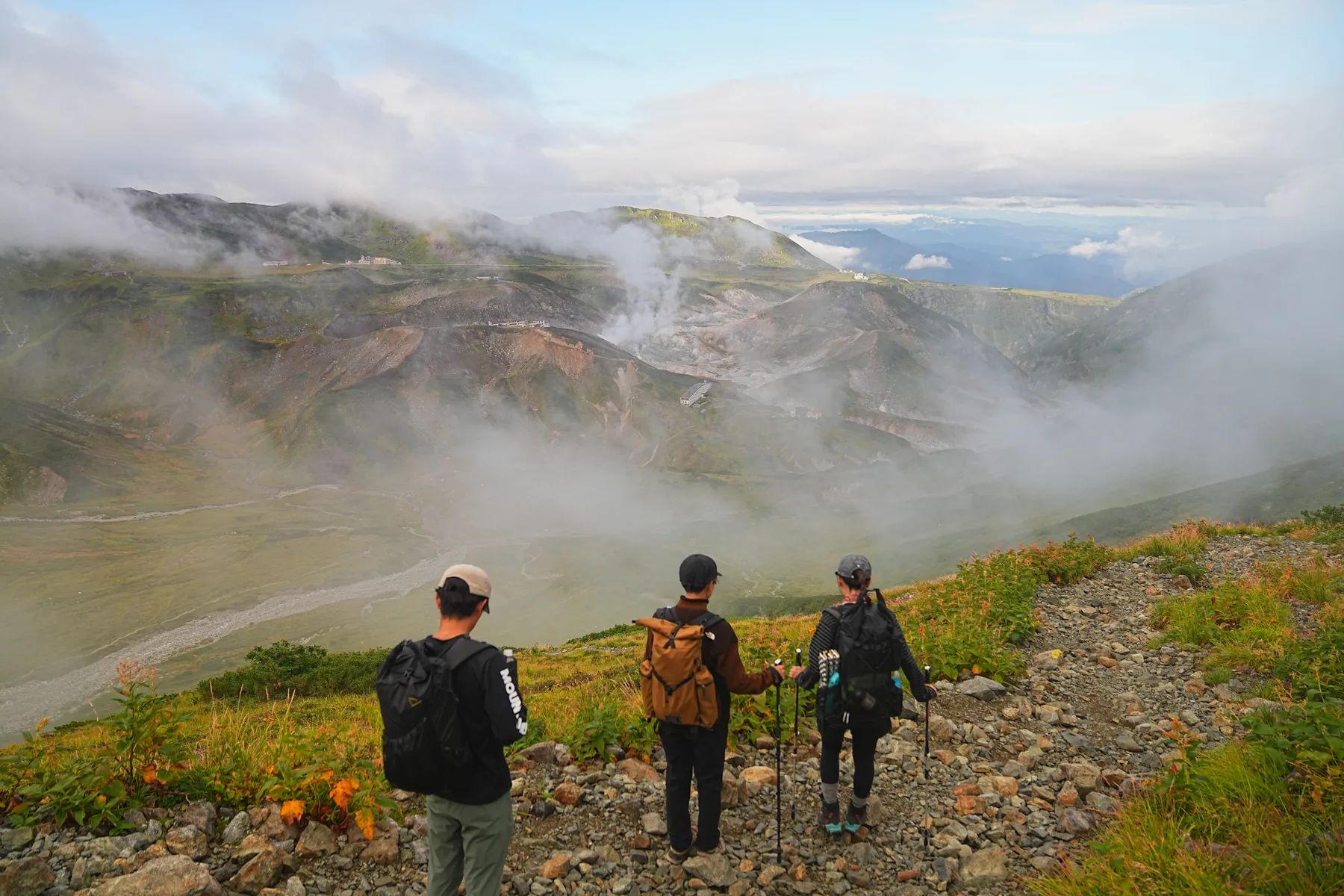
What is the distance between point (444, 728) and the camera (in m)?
4.80

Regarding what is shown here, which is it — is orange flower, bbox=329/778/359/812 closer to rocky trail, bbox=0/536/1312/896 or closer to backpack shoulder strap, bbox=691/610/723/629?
rocky trail, bbox=0/536/1312/896

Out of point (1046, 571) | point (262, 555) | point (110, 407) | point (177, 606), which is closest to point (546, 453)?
point (262, 555)

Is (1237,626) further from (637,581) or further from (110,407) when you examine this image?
(110,407)

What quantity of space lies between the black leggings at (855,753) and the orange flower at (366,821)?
4.37 metres

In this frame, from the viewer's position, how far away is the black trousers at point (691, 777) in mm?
6473

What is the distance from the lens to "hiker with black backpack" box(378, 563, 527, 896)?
4.78 metres

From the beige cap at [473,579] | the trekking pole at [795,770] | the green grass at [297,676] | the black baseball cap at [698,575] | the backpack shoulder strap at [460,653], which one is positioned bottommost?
the green grass at [297,676]

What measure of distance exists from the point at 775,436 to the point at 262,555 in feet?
415

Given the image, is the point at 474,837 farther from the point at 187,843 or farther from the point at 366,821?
the point at 187,843

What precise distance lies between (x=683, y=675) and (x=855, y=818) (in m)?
2.84

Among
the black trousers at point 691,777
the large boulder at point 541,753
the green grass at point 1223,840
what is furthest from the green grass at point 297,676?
the green grass at point 1223,840

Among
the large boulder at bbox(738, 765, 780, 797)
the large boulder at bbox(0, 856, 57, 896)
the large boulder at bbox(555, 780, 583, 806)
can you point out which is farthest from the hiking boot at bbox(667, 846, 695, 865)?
the large boulder at bbox(0, 856, 57, 896)

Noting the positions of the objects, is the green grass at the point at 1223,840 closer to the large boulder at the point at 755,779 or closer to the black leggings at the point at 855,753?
the black leggings at the point at 855,753

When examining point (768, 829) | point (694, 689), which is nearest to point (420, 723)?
point (694, 689)
